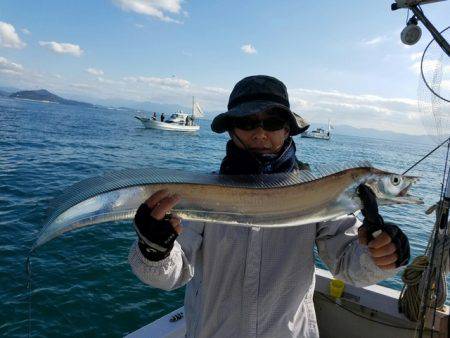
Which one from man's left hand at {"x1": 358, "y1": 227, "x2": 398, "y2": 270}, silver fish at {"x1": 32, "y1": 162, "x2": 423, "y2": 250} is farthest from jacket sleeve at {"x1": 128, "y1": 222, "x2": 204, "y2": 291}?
man's left hand at {"x1": 358, "y1": 227, "x2": 398, "y2": 270}

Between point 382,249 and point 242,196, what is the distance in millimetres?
869

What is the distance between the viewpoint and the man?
2270 mm

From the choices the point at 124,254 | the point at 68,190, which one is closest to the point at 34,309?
the point at 124,254

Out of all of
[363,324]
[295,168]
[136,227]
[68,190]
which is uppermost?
[295,168]

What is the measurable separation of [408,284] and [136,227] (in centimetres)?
354

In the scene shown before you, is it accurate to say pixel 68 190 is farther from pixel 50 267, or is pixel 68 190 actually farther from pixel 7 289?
pixel 50 267

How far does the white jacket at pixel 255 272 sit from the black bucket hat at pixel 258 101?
0.84 meters

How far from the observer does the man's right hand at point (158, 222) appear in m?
2.18

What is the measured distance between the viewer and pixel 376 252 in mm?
2027

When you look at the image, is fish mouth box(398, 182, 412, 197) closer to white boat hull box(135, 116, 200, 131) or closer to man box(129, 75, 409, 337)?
man box(129, 75, 409, 337)

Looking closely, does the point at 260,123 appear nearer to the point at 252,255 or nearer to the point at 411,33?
the point at 252,255

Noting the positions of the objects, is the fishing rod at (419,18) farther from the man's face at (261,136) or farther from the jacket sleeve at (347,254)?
the jacket sleeve at (347,254)

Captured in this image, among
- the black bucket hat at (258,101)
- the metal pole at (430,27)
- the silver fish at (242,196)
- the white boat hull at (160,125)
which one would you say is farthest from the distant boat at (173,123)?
the silver fish at (242,196)

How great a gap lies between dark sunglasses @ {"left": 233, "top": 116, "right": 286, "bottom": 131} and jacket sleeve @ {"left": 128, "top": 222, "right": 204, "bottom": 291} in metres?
0.84
